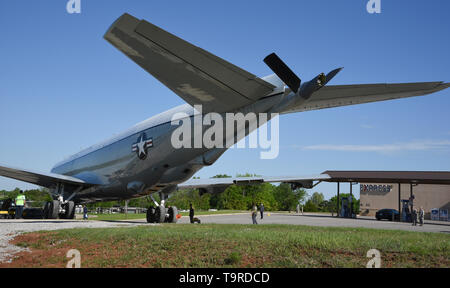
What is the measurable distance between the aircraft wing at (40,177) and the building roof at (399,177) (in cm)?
2339

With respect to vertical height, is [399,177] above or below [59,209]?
above

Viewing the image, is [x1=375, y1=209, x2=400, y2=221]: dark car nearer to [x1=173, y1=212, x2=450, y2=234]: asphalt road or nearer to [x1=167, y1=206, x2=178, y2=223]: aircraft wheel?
[x1=173, y1=212, x2=450, y2=234]: asphalt road

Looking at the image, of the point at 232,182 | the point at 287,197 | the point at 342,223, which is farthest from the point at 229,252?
the point at 287,197

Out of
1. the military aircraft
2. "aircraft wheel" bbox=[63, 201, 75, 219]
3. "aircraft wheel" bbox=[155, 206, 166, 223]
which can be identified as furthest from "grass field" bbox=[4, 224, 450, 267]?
"aircraft wheel" bbox=[63, 201, 75, 219]

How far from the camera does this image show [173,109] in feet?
58.1

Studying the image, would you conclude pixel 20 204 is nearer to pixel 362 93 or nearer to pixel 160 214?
pixel 160 214

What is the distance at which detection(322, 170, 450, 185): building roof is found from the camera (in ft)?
121

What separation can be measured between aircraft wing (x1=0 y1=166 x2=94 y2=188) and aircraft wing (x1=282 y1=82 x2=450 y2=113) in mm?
16007

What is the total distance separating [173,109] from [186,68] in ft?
26.7

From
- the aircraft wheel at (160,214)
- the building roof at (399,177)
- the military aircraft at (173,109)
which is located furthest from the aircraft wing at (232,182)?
the building roof at (399,177)

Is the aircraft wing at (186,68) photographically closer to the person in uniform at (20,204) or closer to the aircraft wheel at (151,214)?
the aircraft wheel at (151,214)

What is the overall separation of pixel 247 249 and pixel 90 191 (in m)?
17.4
